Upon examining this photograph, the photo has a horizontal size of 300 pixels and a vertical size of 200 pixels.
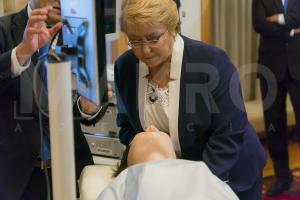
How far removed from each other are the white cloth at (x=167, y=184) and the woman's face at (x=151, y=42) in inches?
14.6

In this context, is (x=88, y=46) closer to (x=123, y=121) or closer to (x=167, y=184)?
(x=167, y=184)

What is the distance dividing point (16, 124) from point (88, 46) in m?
0.65

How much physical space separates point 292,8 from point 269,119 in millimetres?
754

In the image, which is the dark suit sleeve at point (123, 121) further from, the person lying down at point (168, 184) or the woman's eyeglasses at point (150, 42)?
the person lying down at point (168, 184)

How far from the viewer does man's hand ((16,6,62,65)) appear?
1.43 m

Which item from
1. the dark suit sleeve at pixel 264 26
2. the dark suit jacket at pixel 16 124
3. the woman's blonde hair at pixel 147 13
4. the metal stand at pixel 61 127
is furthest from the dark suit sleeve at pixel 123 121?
the dark suit sleeve at pixel 264 26

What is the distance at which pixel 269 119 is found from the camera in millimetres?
3217

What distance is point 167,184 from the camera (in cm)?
131

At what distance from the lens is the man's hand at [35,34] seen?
1.43m

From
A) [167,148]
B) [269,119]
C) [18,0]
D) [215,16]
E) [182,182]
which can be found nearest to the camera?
[182,182]

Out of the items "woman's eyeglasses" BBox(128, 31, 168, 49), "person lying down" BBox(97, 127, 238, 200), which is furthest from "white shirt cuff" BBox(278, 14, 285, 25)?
"person lying down" BBox(97, 127, 238, 200)

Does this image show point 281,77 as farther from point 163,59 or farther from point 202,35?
point 163,59

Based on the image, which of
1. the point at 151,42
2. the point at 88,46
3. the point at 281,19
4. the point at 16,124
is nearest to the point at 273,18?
the point at 281,19

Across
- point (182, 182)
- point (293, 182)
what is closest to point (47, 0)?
point (182, 182)
